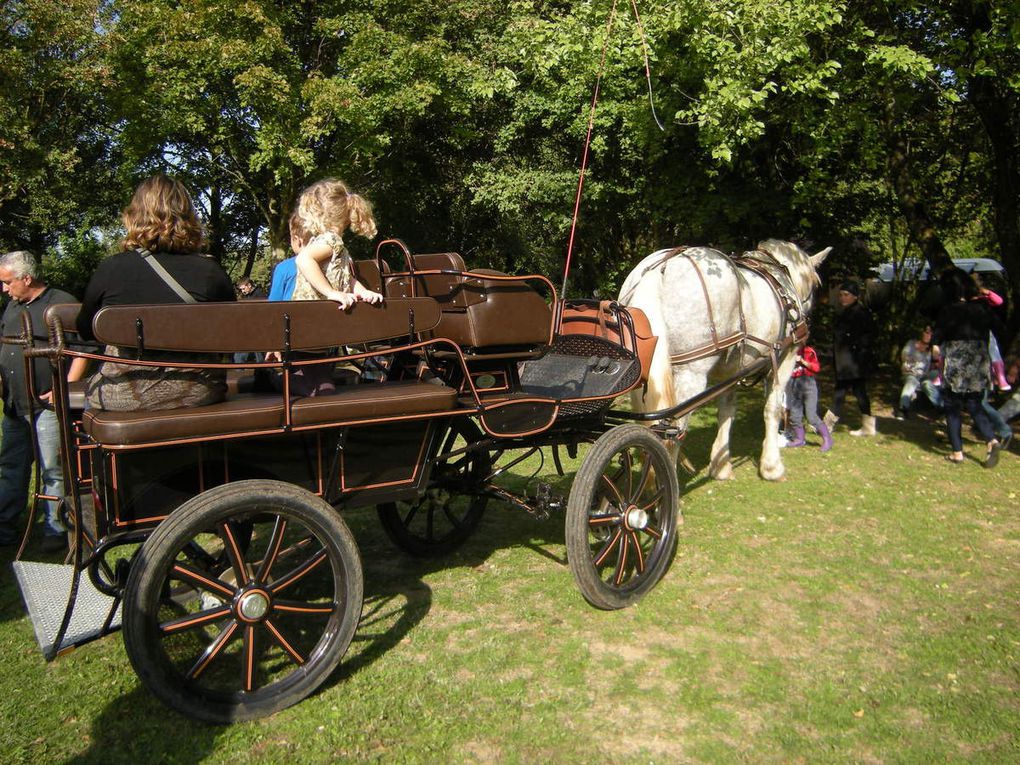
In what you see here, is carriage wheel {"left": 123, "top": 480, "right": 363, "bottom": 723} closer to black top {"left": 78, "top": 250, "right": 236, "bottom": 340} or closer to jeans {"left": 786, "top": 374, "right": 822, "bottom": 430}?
black top {"left": 78, "top": 250, "right": 236, "bottom": 340}

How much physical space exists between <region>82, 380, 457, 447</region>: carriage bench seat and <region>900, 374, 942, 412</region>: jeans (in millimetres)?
7697

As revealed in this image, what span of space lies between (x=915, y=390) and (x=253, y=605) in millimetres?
9298

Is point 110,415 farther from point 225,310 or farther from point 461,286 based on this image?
→ point 461,286

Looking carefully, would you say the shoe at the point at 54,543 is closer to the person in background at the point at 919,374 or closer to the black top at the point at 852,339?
the black top at the point at 852,339

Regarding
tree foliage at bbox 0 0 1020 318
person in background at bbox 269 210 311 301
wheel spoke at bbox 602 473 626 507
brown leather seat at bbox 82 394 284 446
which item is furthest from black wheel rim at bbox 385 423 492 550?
tree foliage at bbox 0 0 1020 318

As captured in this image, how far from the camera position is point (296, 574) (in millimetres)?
3006

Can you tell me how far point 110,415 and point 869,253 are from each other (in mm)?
11569

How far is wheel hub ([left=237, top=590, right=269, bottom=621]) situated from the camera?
2936 mm

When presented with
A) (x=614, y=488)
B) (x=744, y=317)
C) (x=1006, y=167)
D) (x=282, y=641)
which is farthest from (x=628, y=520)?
(x=1006, y=167)

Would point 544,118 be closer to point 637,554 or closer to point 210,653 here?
point 637,554

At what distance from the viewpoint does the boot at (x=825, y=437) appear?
7961 mm

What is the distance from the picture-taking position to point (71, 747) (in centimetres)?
299

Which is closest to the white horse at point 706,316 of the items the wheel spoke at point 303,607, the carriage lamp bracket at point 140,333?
the wheel spoke at point 303,607

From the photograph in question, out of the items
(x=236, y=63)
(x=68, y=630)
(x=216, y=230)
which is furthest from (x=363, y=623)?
(x=216, y=230)
